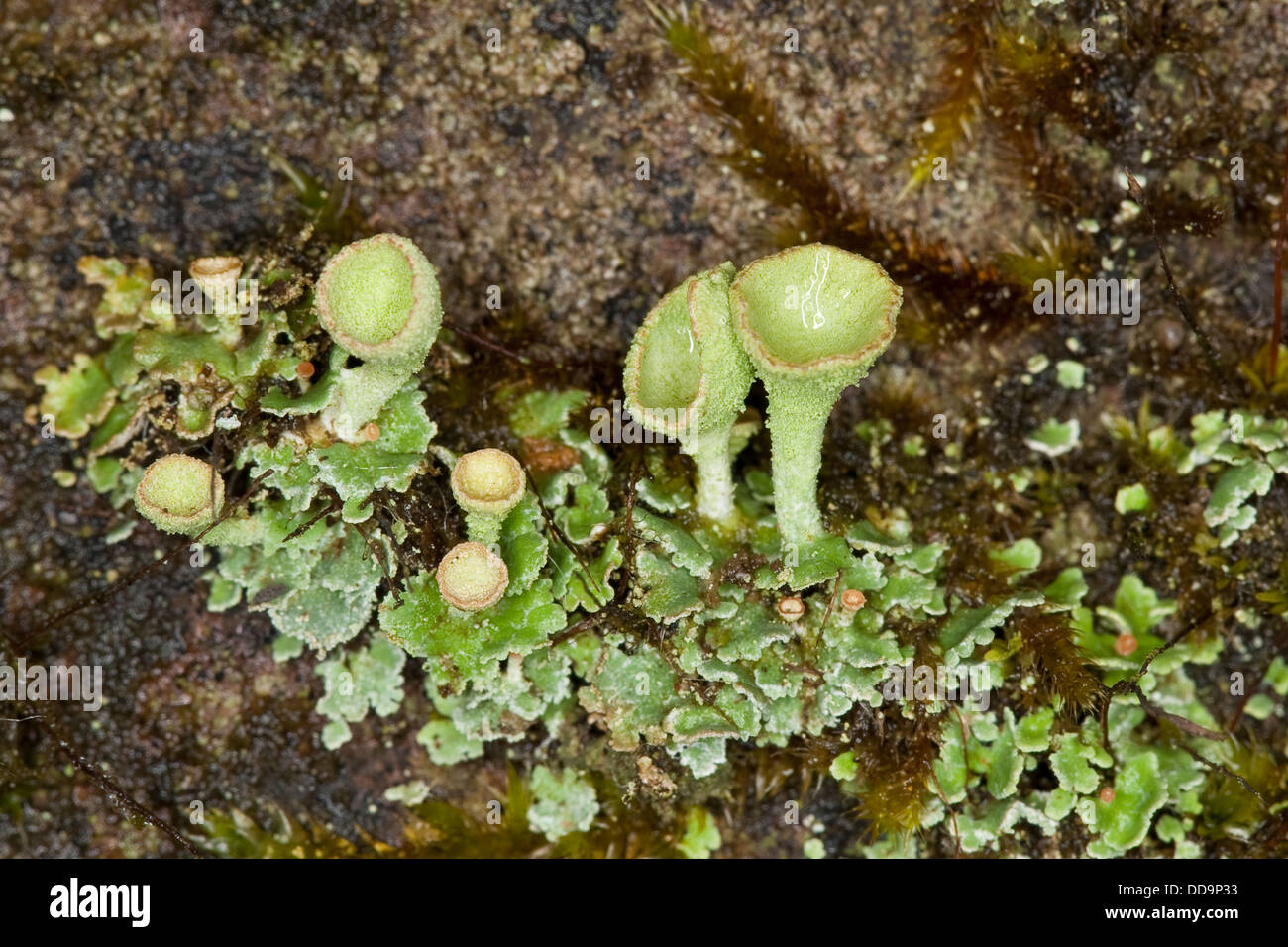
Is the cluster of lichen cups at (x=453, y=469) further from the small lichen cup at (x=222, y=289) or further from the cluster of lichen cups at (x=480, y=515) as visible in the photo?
the small lichen cup at (x=222, y=289)

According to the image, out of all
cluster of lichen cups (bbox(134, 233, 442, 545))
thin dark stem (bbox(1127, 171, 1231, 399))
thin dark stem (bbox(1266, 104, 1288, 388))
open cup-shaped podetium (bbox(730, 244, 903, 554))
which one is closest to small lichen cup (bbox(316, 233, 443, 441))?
cluster of lichen cups (bbox(134, 233, 442, 545))

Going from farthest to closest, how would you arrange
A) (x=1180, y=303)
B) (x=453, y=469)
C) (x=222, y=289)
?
1. (x=1180, y=303)
2. (x=222, y=289)
3. (x=453, y=469)

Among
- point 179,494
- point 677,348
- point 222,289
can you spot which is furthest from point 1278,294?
point 179,494

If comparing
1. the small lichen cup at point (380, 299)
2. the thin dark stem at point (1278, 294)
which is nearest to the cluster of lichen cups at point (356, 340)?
the small lichen cup at point (380, 299)

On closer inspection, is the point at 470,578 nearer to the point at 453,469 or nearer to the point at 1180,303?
the point at 453,469

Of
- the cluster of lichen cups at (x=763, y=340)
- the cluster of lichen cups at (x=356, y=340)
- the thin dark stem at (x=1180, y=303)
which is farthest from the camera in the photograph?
the thin dark stem at (x=1180, y=303)

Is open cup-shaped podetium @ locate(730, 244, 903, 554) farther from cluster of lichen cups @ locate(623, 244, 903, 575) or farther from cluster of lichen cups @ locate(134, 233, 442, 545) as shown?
cluster of lichen cups @ locate(134, 233, 442, 545)

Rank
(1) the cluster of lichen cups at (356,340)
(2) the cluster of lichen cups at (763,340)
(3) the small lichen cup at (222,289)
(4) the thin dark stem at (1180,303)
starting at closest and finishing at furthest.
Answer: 1. (2) the cluster of lichen cups at (763,340)
2. (1) the cluster of lichen cups at (356,340)
3. (3) the small lichen cup at (222,289)
4. (4) the thin dark stem at (1180,303)
